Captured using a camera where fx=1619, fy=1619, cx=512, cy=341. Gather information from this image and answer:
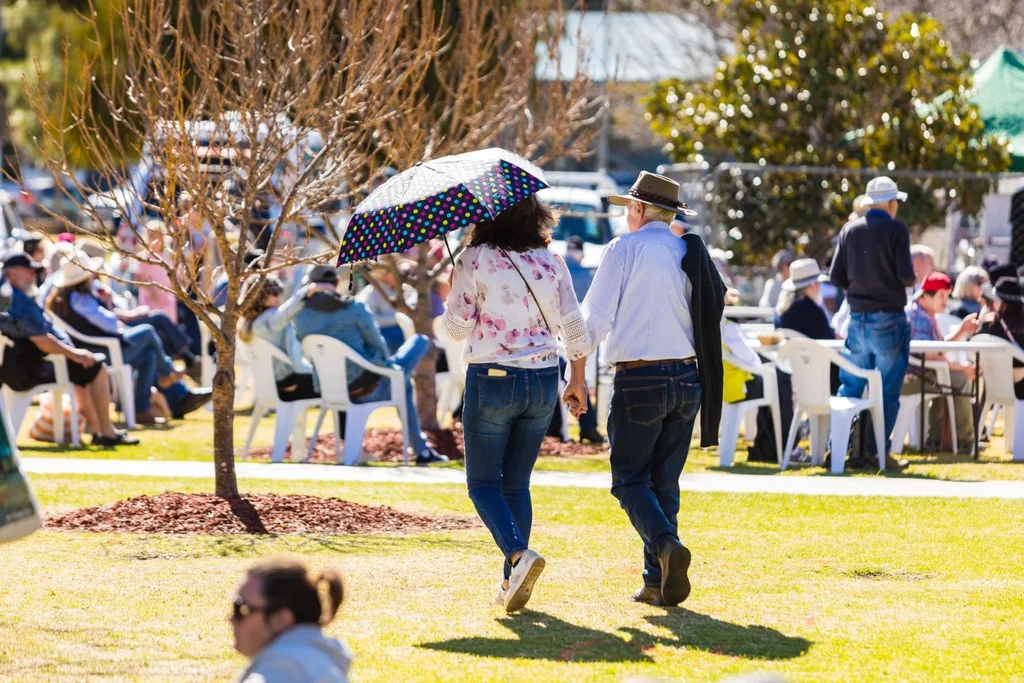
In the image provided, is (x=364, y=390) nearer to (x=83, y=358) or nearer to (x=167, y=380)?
(x=83, y=358)

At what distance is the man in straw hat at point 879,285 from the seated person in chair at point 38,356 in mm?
6235

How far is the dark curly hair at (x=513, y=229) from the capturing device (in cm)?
674

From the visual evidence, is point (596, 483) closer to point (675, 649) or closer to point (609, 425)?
point (609, 425)

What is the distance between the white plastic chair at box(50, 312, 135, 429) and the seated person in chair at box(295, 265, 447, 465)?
2.78 m

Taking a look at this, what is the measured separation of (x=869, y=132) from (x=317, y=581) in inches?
626

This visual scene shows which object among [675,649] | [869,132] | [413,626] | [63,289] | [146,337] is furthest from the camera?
[869,132]

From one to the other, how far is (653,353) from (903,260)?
4.98 metres

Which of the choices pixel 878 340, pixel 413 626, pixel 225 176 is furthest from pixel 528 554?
pixel 878 340

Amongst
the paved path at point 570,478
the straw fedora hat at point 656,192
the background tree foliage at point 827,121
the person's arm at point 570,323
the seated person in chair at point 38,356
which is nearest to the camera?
the person's arm at point 570,323

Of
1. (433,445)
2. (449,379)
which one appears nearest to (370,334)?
(433,445)

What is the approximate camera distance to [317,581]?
12.8ft

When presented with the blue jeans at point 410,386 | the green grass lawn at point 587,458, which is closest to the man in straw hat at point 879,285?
the green grass lawn at point 587,458

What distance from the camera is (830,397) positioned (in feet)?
39.0

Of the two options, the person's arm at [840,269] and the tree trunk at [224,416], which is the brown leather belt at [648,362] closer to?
the tree trunk at [224,416]
